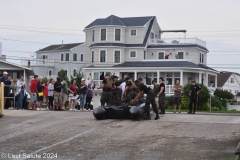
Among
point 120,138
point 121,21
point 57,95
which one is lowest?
point 120,138

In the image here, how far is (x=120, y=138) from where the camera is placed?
16266mm

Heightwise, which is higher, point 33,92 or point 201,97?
point 33,92

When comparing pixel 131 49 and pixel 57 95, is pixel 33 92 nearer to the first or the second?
pixel 57 95

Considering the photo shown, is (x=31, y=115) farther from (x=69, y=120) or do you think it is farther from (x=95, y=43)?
(x=95, y=43)

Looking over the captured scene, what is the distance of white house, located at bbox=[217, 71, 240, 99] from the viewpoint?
92.1m

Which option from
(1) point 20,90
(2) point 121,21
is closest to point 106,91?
(1) point 20,90

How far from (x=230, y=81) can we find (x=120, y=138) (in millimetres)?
81246

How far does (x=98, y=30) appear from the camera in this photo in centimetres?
6544

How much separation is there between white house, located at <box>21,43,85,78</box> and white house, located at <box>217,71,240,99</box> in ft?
85.7

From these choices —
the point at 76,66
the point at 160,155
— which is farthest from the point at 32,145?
the point at 76,66

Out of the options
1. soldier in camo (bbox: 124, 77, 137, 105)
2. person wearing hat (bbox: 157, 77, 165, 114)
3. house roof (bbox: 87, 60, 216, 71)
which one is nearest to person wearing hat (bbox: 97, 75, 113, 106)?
soldier in camo (bbox: 124, 77, 137, 105)

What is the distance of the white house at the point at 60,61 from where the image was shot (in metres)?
78.6

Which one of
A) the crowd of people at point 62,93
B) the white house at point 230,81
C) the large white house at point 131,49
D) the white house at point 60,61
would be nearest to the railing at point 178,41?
the large white house at point 131,49

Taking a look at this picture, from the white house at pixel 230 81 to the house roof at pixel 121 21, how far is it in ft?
94.6
